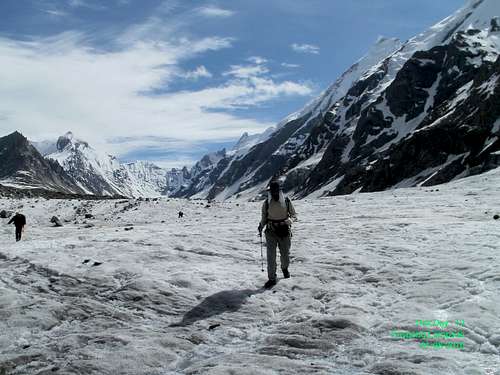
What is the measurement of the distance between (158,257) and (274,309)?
5129 mm

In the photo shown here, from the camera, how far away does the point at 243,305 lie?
9.98m

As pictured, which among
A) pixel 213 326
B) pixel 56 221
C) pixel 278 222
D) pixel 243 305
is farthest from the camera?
pixel 56 221

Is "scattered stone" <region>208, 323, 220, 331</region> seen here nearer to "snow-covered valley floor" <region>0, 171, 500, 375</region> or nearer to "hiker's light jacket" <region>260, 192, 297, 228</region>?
"snow-covered valley floor" <region>0, 171, 500, 375</region>

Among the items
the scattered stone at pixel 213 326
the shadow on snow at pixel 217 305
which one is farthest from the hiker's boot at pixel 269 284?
the scattered stone at pixel 213 326

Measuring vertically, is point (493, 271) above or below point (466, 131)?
below

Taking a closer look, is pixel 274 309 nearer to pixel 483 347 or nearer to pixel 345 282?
pixel 345 282

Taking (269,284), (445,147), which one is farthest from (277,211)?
(445,147)

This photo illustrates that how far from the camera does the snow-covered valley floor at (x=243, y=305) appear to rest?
23.5 ft

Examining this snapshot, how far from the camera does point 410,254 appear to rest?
13.9 meters

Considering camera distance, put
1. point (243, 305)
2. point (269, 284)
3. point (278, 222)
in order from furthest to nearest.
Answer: point (278, 222)
point (269, 284)
point (243, 305)

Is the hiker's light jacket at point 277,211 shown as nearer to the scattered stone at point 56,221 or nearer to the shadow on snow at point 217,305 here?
the shadow on snow at point 217,305

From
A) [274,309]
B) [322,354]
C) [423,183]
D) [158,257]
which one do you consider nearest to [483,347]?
[322,354]

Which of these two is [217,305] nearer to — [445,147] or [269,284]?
[269,284]

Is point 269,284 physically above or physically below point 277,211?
below
